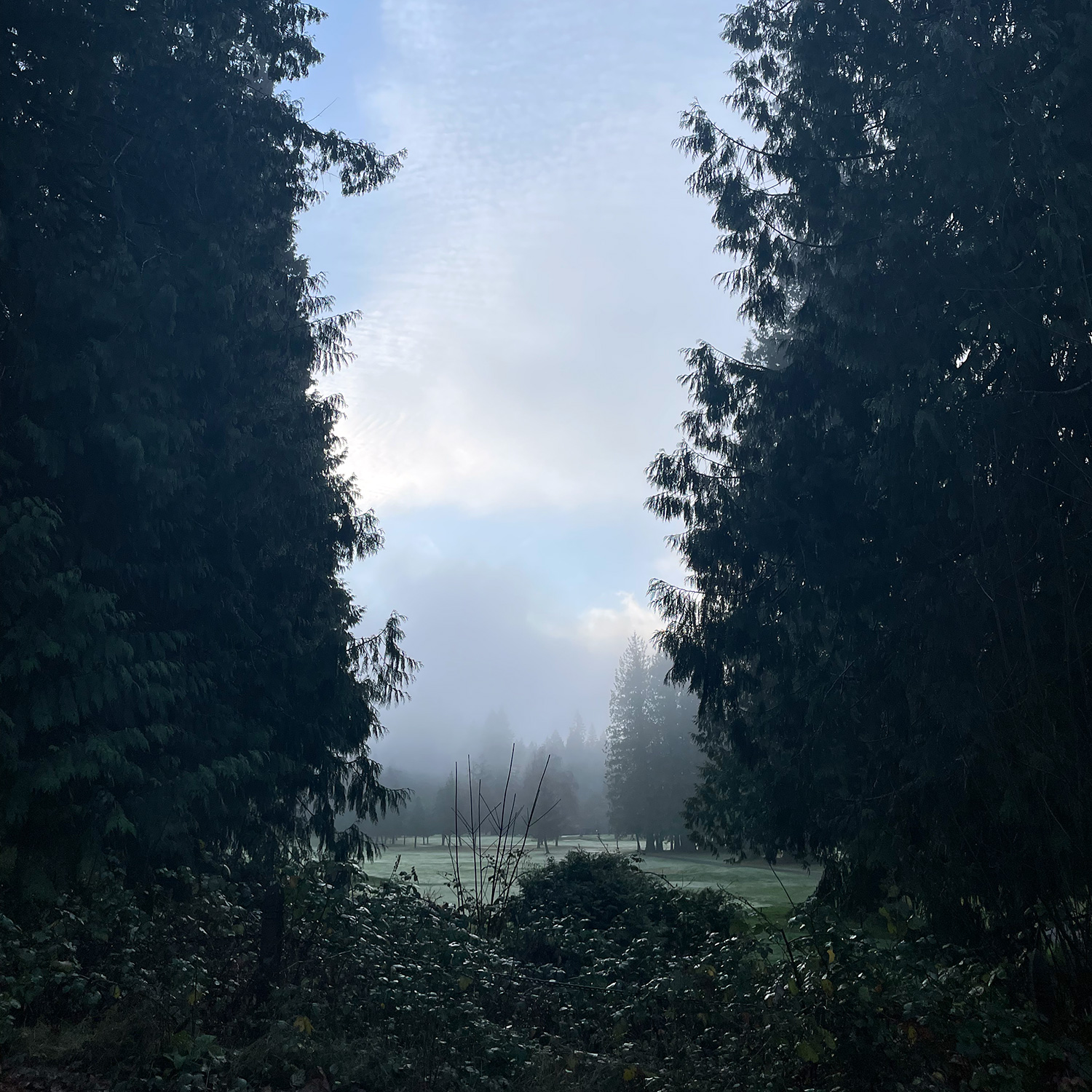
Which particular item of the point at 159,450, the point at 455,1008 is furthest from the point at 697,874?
the point at 159,450

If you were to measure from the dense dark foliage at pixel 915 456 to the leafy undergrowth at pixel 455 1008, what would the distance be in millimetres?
1499

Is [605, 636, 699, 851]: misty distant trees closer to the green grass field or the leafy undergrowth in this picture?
the green grass field

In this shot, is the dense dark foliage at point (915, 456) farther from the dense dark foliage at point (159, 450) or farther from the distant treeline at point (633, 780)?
the distant treeline at point (633, 780)

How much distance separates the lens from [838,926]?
22.4 ft

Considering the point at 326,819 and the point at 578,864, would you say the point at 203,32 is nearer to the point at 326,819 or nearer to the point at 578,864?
the point at 326,819

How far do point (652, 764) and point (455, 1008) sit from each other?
4174cm

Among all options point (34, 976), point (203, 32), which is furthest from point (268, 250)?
point (34, 976)

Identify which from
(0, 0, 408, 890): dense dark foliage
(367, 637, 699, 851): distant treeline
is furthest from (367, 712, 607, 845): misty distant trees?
(0, 0, 408, 890): dense dark foliage

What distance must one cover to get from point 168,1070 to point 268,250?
7487mm

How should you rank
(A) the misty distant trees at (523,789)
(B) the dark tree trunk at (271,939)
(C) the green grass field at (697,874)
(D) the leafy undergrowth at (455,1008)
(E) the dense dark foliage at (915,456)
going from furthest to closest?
(A) the misty distant trees at (523,789) < (C) the green grass field at (697,874) < (B) the dark tree trunk at (271,939) < (E) the dense dark foliage at (915,456) < (D) the leafy undergrowth at (455,1008)

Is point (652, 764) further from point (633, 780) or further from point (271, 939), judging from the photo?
point (271, 939)

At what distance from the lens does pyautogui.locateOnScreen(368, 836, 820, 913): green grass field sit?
50.2ft

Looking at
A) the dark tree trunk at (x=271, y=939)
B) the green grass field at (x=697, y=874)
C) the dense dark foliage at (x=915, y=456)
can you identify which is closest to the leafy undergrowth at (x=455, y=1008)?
the dark tree trunk at (x=271, y=939)

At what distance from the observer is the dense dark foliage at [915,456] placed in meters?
7.38
